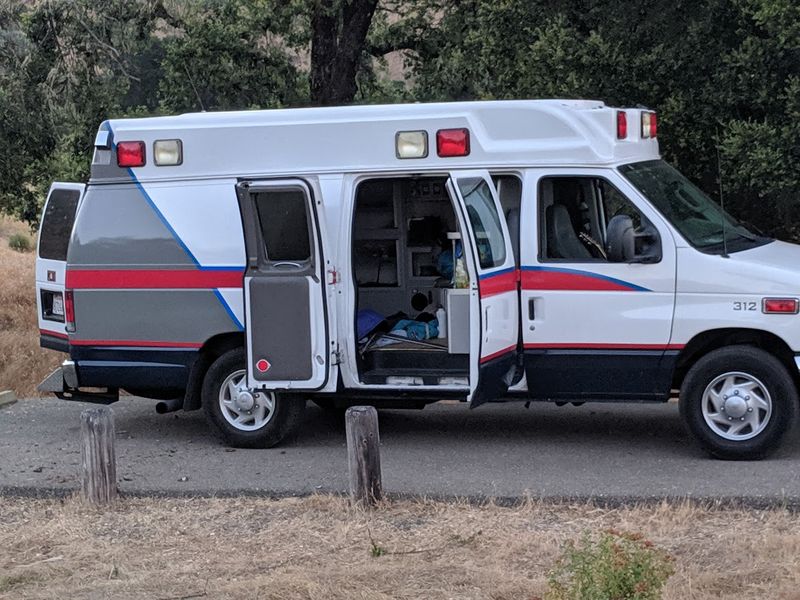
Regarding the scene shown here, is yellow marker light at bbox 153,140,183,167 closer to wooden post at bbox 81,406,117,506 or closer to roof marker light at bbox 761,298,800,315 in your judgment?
wooden post at bbox 81,406,117,506

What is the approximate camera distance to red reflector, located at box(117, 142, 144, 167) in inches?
361

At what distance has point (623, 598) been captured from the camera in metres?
4.98

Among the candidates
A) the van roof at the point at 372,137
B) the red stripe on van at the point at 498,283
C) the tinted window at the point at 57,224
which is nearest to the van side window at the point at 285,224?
the van roof at the point at 372,137

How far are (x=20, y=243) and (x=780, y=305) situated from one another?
24.9m

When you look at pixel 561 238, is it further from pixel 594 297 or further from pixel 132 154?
pixel 132 154

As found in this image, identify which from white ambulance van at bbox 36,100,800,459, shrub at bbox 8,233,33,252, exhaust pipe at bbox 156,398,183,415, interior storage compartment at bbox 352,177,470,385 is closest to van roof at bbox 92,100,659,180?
white ambulance van at bbox 36,100,800,459

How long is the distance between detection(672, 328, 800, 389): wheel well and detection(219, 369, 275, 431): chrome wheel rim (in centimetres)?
291

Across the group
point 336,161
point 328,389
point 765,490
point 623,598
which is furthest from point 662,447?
point 623,598

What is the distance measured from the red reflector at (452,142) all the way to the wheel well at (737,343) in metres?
1.98

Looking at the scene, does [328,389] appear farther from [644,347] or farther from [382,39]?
[382,39]

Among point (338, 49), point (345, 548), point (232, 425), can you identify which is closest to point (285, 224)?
point (232, 425)

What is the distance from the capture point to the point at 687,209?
28.4 feet

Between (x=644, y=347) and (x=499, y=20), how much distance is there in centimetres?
560

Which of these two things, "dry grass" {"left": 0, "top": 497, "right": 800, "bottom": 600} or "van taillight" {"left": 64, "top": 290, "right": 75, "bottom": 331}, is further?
"van taillight" {"left": 64, "top": 290, "right": 75, "bottom": 331}
